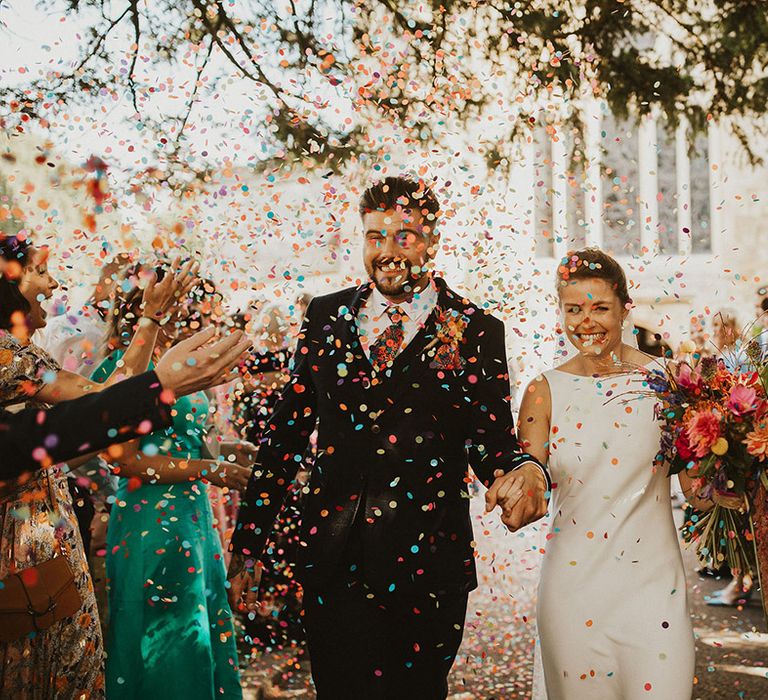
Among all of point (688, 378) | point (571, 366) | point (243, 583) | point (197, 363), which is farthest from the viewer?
point (571, 366)

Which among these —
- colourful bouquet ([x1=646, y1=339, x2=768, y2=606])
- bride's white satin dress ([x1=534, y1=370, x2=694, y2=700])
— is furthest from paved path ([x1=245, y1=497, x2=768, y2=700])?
colourful bouquet ([x1=646, y1=339, x2=768, y2=606])

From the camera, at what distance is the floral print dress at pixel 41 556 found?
2.54 metres

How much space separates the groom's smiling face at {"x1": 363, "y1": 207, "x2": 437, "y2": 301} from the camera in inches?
117

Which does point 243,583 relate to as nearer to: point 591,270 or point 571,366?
point 571,366

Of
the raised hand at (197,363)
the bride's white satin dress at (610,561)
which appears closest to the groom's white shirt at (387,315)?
the bride's white satin dress at (610,561)

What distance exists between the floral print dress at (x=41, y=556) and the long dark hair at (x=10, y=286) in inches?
3.7

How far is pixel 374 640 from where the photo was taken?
2.78 meters

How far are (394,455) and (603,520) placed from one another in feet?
2.63

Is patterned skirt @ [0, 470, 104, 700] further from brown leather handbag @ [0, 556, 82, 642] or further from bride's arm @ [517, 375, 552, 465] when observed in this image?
bride's arm @ [517, 375, 552, 465]

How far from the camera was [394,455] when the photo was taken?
282 cm

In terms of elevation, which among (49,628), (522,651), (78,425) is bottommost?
(522,651)

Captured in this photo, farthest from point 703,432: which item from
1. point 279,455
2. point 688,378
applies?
point 279,455

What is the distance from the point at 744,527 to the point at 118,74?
4.31 m

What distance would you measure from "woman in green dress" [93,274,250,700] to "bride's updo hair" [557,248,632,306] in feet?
4.84
